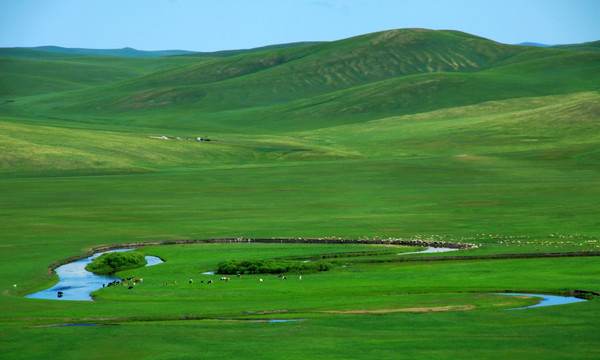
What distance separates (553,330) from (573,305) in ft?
16.2

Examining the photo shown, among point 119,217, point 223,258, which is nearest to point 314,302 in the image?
point 223,258

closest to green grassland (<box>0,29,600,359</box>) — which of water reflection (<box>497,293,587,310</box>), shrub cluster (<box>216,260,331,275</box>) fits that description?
water reflection (<box>497,293,587,310</box>)

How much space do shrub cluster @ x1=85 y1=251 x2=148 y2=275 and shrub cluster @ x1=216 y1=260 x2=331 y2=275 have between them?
659 centimetres

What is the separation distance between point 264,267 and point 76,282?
33.4ft

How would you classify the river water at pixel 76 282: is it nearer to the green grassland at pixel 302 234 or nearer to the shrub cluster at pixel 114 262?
the shrub cluster at pixel 114 262

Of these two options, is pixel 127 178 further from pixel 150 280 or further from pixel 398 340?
pixel 398 340

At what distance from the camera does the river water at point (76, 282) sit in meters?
43.6

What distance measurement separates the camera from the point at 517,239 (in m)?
60.4

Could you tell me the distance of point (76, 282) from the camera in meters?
48.1

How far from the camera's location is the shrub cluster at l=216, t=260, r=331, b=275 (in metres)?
49.4

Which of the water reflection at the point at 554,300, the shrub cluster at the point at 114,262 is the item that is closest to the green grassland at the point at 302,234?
the water reflection at the point at 554,300

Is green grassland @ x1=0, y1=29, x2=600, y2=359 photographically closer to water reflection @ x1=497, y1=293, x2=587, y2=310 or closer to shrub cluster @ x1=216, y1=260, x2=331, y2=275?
water reflection @ x1=497, y1=293, x2=587, y2=310

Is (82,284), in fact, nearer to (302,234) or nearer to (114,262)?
(114,262)

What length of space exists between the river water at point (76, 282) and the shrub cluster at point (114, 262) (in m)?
0.57
